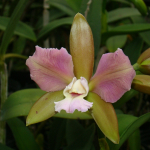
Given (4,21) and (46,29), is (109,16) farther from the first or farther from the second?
(4,21)

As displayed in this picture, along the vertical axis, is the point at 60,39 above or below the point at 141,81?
below

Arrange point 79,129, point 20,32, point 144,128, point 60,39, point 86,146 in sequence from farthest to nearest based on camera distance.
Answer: point 60,39, point 144,128, point 20,32, point 79,129, point 86,146

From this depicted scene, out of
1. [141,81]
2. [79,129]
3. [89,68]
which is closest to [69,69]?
[89,68]

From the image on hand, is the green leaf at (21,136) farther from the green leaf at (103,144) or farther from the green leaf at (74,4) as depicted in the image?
the green leaf at (74,4)

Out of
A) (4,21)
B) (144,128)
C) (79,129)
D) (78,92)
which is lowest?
(144,128)

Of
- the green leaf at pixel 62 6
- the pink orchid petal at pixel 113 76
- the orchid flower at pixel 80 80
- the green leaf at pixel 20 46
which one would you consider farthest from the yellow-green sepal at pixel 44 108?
the green leaf at pixel 20 46
